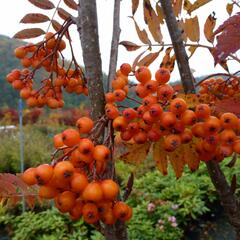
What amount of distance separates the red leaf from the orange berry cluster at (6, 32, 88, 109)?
1.38ft

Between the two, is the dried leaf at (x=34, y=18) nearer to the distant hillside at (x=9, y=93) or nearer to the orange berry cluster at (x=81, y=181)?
the orange berry cluster at (x=81, y=181)

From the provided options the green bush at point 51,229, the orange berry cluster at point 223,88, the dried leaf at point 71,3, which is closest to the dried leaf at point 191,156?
the orange berry cluster at point 223,88

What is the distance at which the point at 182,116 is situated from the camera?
636 millimetres

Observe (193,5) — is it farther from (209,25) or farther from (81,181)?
(81,181)

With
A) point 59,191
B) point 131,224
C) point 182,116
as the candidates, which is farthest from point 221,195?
point 131,224

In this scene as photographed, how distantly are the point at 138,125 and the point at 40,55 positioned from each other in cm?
44

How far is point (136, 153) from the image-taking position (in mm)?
766

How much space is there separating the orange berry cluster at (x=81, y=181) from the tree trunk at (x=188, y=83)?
257mm

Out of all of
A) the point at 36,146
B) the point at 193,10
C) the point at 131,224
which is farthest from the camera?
the point at 36,146

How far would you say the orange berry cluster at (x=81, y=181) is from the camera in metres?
0.57

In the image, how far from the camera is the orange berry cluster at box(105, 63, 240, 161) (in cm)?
62

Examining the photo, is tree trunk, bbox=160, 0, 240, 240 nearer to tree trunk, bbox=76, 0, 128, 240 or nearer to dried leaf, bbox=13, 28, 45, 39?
tree trunk, bbox=76, 0, 128, 240

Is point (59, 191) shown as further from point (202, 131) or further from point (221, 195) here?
point (221, 195)

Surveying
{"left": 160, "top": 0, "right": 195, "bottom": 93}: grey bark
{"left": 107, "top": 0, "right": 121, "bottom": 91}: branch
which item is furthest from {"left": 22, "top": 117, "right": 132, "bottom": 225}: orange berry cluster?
{"left": 160, "top": 0, "right": 195, "bottom": 93}: grey bark
